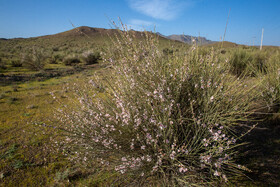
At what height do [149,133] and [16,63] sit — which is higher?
[16,63]

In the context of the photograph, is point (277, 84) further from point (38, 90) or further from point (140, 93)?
point (38, 90)

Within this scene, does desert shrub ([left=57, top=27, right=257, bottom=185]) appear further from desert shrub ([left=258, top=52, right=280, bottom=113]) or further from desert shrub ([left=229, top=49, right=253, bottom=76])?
desert shrub ([left=229, top=49, right=253, bottom=76])

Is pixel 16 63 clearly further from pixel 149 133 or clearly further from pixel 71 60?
pixel 149 133

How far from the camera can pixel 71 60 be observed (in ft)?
50.3

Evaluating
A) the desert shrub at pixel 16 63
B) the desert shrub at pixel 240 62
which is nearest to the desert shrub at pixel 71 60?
the desert shrub at pixel 16 63

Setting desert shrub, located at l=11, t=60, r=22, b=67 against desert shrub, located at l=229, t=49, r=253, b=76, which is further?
desert shrub, located at l=11, t=60, r=22, b=67

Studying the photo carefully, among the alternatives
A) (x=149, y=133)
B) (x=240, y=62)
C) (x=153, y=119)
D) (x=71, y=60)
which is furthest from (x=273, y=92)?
(x=71, y=60)

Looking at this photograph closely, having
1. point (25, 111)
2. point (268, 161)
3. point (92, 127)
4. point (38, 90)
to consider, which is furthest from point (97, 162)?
point (38, 90)

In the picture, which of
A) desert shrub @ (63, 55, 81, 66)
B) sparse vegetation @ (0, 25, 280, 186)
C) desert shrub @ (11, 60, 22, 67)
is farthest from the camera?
desert shrub @ (63, 55, 81, 66)

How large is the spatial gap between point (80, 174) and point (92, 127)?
2.97 ft

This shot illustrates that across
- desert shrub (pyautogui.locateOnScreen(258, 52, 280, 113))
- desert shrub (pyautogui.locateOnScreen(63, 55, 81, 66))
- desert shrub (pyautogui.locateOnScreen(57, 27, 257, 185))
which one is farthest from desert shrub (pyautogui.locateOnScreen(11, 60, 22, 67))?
desert shrub (pyautogui.locateOnScreen(258, 52, 280, 113))

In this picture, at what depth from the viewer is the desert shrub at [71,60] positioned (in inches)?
588

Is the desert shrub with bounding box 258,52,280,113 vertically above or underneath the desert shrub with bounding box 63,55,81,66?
underneath

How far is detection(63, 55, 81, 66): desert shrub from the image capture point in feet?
49.0
